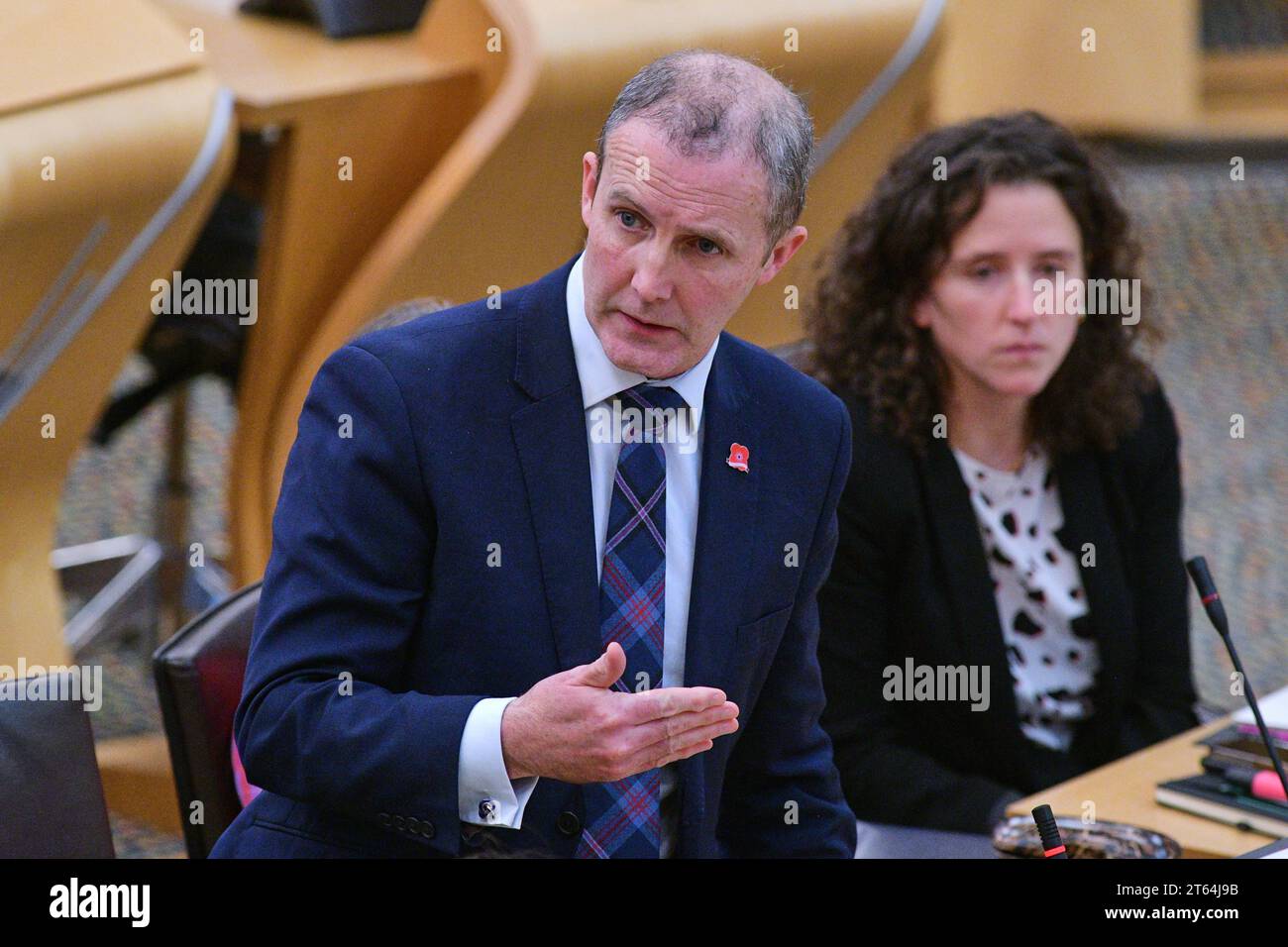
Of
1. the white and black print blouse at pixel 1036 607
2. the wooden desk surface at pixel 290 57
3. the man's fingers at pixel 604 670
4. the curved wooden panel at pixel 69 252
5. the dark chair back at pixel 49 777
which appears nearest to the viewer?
the man's fingers at pixel 604 670

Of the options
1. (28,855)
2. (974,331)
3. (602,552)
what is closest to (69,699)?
(28,855)

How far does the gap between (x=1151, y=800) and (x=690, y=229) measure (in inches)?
42.1

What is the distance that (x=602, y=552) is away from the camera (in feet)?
5.20

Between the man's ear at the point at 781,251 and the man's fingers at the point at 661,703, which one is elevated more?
the man's ear at the point at 781,251

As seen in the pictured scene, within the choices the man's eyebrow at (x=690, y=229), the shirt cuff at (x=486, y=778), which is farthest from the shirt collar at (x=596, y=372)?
the shirt cuff at (x=486, y=778)

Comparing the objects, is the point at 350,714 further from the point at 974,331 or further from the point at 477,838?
the point at 974,331

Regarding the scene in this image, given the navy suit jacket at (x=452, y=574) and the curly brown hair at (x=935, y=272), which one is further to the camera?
the curly brown hair at (x=935, y=272)

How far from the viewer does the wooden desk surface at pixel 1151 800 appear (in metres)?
1.98

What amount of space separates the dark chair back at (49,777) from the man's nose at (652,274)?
725 millimetres

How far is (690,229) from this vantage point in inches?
59.2

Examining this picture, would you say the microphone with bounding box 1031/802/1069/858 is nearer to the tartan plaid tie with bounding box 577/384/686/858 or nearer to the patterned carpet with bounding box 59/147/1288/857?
the tartan plaid tie with bounding box 577/384/686/858

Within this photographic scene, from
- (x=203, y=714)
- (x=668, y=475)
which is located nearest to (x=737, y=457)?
(x=668, y=475)

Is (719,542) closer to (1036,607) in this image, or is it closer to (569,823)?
(569,823)

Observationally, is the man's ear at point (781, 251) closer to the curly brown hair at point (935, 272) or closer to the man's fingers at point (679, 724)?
the man's fingers at point (679, 724)
